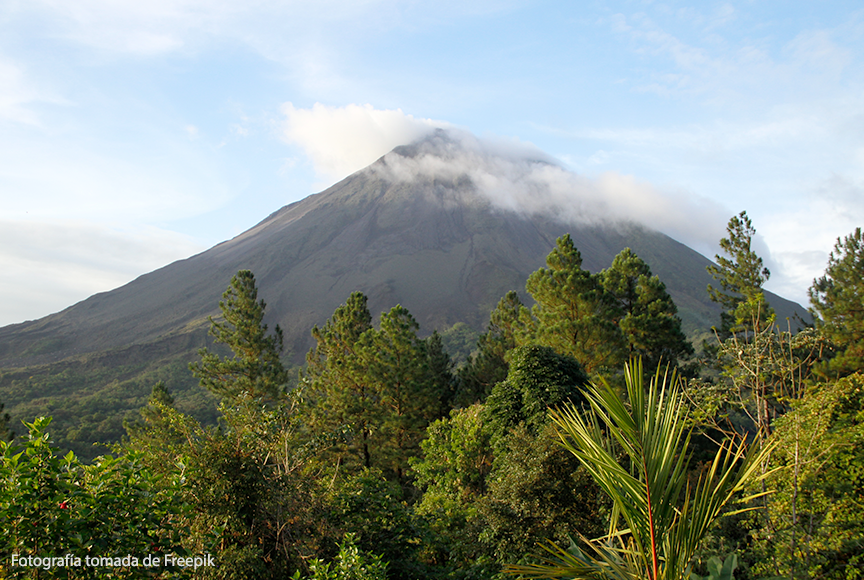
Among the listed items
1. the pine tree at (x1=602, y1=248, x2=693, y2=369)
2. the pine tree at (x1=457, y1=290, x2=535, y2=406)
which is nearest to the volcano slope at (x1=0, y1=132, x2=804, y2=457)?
the pine tree at (x1=457, y1=290, x2=535, y2=406)

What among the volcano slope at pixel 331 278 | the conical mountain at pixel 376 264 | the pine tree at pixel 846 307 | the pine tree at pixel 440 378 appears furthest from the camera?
the conical mountain at pixel 376 264

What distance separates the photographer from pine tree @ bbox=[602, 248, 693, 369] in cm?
2031

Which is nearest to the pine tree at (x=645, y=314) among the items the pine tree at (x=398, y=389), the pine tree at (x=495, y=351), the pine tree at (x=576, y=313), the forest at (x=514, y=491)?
the pine tree at (x=576, y=313)

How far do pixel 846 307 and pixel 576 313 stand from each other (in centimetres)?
945

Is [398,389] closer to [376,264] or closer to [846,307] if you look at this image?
[846,307]

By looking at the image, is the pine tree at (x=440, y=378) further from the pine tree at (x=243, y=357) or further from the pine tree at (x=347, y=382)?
the pine tree at (x=243, y=357)

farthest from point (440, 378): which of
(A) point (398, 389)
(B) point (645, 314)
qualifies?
(B) point (645, 314)

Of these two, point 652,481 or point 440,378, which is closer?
point 652,481

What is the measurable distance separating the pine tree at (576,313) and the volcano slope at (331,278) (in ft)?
124

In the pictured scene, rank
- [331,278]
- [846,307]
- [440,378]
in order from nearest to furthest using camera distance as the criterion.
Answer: [846,307], [440,378], [331,278]

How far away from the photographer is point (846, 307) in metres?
18.0

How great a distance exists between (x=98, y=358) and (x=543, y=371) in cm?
8309

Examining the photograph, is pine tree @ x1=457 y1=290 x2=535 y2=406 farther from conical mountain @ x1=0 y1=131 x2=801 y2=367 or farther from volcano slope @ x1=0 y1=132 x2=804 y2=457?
conical mountain @ x1=0 y1=131 x2=801 y2=367

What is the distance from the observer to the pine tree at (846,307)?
17.2 metres
